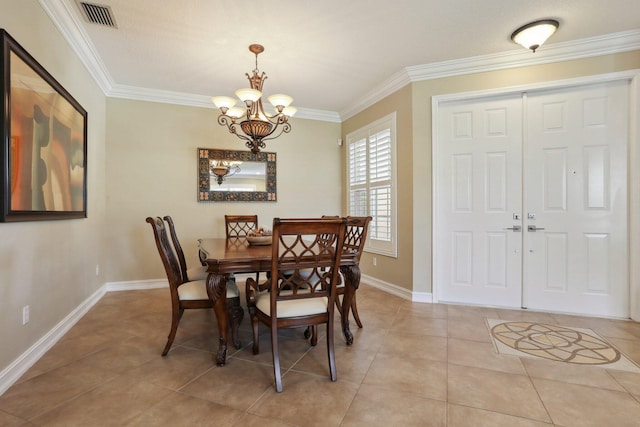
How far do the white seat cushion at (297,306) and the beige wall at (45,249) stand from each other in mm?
1540

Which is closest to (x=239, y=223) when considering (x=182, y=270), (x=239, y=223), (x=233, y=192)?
(x=239, y=223)

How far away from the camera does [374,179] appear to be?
4.44 m

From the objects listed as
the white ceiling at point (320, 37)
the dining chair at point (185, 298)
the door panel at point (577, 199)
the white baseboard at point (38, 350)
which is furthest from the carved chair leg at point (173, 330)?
the door panel at point (577, 199)

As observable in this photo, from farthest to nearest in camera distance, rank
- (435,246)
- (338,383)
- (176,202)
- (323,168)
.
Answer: (323,168), (176,202), (435,246), (338,383)

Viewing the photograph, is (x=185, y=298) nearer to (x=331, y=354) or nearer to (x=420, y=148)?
(x=331, y=354)

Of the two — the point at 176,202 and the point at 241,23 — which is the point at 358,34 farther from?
the point at 176,202

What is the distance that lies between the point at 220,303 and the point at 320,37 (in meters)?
2.56

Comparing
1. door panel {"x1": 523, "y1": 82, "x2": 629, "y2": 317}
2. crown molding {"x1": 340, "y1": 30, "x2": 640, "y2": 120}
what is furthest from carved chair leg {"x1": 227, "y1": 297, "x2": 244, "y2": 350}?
crown molding {"x1": 340, "y1": 30, "x2": 640, "y2": 120}

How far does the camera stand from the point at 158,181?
4281mm

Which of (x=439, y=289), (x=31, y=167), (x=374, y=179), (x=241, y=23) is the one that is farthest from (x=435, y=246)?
(x=31, y=167)

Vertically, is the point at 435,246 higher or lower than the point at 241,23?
lower

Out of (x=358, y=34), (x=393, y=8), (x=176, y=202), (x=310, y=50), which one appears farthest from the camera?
(x=176, y=202)

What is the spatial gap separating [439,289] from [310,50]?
3.02m

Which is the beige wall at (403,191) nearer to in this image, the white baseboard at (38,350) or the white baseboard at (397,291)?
the white baseboard at (397,291)
